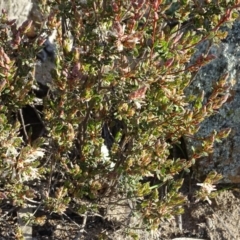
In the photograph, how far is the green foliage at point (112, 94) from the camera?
2617 mm

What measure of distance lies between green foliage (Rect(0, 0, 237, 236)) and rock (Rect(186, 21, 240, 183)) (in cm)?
69

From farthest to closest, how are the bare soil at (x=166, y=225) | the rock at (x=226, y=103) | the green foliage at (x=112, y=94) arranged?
the rock at (x=226, y=103) < the bare soil at (x=166, y=225) < the green foliage at (x=112, y=94)

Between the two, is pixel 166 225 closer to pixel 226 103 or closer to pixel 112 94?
pixel 226 103

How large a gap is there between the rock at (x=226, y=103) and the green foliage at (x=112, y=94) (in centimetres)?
69

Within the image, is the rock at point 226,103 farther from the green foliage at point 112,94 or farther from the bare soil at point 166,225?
the green foliage at point 112,94

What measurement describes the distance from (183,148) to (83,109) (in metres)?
1.19

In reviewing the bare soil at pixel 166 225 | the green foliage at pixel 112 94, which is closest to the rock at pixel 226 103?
the bare soil at pixel 166 225

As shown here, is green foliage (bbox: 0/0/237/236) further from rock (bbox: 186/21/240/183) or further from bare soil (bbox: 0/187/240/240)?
rock (bbox: 186/21/240/183)

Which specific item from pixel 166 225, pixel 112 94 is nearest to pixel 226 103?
pixel 166 225

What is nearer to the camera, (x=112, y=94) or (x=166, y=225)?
(x=112, y=94)

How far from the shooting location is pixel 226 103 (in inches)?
145

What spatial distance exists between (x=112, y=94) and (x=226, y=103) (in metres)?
1.18

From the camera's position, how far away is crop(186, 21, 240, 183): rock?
367 cm

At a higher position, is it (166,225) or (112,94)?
(112,94)
